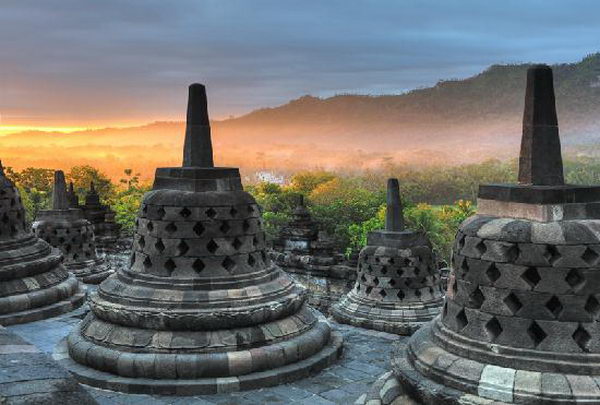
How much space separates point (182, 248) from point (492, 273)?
4.39 meters

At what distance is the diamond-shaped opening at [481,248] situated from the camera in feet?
15.4

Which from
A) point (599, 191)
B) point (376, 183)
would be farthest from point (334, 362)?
point (376, 183)

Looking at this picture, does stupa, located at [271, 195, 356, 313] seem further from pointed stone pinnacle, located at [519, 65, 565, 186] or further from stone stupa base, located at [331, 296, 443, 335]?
pointed stone pinnacle, located at [519, 65, 565, 186]

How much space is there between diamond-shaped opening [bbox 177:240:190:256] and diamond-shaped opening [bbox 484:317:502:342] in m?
4.34

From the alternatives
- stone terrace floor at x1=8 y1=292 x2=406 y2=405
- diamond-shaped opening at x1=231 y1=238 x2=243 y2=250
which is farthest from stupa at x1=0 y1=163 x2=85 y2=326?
diamond-shaped opening at x1=231 y1=238 x2=243 y2=250

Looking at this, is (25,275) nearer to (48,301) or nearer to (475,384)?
(48,301)

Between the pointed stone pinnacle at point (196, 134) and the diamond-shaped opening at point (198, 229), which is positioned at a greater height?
the pointed stone pinnacle at point (196, 134)

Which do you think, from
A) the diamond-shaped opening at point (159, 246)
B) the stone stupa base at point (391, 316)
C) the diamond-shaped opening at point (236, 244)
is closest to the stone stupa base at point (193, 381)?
the diamond-shaped opening at point (236, 244)

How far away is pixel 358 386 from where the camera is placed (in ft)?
24.1

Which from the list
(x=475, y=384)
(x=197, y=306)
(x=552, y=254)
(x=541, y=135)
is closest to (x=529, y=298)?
(x=552, y=254)

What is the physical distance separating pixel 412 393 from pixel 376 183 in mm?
88769

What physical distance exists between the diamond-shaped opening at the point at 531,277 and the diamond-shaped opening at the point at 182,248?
4.57m

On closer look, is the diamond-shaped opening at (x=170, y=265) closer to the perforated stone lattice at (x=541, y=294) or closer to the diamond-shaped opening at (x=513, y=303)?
the perforated stone lattice at (x=541, y=294)

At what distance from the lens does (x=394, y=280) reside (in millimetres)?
11438
